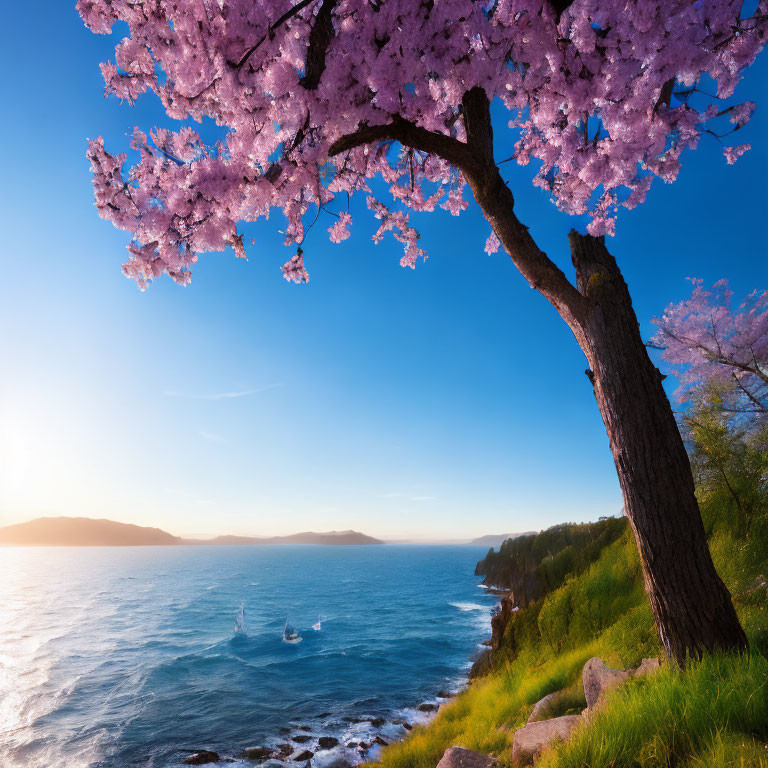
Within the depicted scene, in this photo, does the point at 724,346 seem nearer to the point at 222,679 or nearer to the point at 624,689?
the point at 624,689

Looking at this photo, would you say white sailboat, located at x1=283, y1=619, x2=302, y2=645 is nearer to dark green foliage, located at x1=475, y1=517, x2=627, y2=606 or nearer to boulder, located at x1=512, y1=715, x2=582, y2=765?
dark green foliage, located at x1=475, y1=517, x2=627, y2=606

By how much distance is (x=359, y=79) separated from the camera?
4.57 meters

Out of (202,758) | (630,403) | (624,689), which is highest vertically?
(630,403)

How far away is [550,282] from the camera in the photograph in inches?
184

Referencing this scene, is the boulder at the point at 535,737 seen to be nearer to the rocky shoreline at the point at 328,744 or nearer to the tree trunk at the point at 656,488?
the tree trunk at the point at 656,488

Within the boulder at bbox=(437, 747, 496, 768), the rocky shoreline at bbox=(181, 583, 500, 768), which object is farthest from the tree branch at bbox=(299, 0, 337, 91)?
the rocky shoreline at bbox=(181, 583, 500, 768)

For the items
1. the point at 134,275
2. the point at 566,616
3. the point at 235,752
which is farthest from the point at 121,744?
the point at 134,275

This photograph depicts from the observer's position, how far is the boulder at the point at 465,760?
486 centimetres

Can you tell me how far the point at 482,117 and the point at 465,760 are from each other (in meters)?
7.70

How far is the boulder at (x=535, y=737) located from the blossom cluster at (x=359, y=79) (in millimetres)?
5694

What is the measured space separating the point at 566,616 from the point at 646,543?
25.4ft

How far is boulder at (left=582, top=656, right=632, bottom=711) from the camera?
168 inches

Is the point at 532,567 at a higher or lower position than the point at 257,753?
higher

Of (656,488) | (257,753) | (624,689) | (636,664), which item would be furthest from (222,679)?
(656,488)
